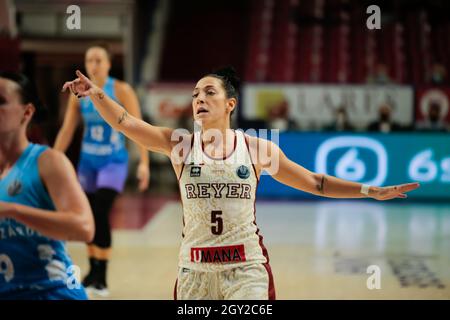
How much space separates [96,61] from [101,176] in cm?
96

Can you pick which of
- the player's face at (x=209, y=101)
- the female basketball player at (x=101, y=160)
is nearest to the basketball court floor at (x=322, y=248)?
the female basketball player at (x=101, y=160)

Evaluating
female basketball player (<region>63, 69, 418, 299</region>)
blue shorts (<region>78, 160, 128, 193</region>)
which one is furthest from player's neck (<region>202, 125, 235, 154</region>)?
blue shorts (<region>78, 160, 128, 193</region>)

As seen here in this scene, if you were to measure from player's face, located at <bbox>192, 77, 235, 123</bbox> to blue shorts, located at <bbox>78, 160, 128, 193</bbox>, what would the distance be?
8.61 feet

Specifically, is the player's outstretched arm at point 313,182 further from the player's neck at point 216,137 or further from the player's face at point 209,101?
the player's face at point 209,101

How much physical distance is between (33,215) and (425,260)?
5724 mm

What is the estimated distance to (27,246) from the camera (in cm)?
285

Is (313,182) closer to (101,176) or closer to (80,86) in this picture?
→ (80,86)

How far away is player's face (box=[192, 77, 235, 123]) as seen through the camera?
364 cm

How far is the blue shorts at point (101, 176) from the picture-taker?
614 centimetres

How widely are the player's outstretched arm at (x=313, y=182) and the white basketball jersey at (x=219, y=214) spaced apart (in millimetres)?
155

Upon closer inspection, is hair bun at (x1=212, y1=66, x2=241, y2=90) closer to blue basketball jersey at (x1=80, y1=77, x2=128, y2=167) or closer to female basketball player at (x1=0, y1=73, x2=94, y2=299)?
female basketball player at (x1=0, y1=73, x2=94, y2=299)

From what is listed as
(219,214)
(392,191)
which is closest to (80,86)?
(219,214)
